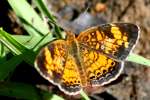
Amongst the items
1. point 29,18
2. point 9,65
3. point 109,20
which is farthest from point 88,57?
point 109,20

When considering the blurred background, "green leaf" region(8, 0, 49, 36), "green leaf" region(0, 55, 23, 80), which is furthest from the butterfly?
the blurred background

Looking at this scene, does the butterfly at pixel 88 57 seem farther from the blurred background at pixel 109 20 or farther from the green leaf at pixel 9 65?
the blurred background at pixel 109 20

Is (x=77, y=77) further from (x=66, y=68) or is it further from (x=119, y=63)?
(x=119, y=63)

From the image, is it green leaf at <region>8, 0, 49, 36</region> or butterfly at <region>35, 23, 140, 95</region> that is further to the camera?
green leaf at <region>8, 0, 49, 36</region>

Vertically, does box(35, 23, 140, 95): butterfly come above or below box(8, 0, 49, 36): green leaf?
below

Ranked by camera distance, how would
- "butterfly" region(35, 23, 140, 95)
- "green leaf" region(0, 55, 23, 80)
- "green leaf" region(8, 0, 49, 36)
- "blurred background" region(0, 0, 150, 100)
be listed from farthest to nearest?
1. "blurred background" region(0, 0, 150, 100)
2. "green leaf" region(8, 0, 49, 36)
3. "green leaf" region(0, 55, 23, 80)
4. "butterfly" region(35, 23, 140, 95)

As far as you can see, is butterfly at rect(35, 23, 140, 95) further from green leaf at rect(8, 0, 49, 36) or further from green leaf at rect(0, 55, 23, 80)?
green leaf at rect(8, 0, 49, 36)

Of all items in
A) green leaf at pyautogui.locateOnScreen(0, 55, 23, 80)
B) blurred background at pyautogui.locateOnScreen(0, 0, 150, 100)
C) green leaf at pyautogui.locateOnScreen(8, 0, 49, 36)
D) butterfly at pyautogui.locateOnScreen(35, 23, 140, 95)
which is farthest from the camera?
blurred background at pyautogui.locateOnScreen(0, 0, 150, 100)

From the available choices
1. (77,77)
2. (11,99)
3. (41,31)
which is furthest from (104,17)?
(77,77)
